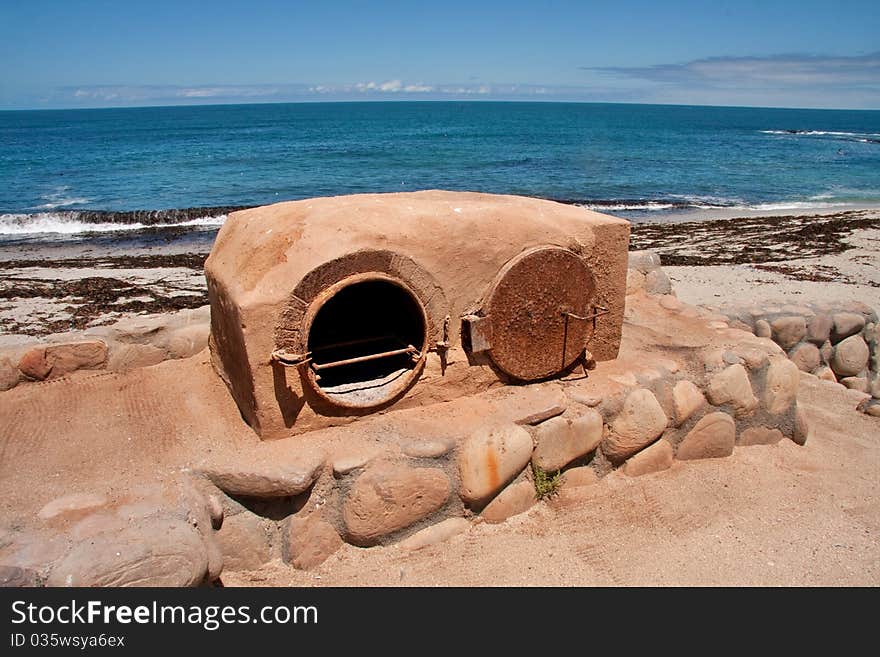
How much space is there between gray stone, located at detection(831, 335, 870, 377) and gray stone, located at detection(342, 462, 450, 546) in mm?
5599

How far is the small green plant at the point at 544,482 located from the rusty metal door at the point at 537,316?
2.35 ft

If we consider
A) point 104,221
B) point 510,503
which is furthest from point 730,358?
point 104,221

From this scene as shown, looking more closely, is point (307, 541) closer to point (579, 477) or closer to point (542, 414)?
point (542, 414)

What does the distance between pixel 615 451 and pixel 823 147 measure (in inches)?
2113

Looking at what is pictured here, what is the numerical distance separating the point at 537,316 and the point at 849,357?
4.80 meters

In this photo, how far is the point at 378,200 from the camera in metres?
4.53

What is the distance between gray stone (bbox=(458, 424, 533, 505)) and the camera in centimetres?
407

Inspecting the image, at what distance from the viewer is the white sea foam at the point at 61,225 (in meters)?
18.4

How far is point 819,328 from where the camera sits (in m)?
7.24

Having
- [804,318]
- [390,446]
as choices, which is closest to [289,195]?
Answer: [804,318]

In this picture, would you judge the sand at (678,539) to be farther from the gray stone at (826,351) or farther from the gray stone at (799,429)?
the gray stone at (826,351)

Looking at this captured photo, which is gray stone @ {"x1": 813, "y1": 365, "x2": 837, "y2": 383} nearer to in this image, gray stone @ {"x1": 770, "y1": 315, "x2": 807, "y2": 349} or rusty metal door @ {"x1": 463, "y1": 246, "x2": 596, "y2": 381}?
gray stone @ {"x1": 770, "y1": 315, "x2": 807, "y2": 349}

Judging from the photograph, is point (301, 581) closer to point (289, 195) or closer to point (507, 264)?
point (507, 264)

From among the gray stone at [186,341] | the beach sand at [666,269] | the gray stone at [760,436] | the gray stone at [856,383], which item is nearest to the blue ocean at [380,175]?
the beach sand at [666,269]
